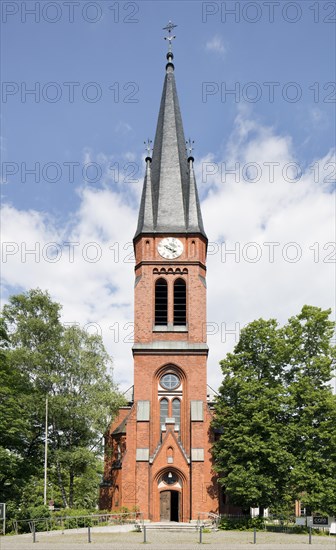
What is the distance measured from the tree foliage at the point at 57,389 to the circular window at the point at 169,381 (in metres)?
3.39

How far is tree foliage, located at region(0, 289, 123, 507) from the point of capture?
40.5 meters

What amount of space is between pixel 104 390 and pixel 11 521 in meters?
12.1

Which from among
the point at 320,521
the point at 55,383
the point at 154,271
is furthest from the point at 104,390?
the point at 320,521

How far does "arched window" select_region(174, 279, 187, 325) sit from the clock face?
1.92 metres

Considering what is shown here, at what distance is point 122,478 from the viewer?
128ft

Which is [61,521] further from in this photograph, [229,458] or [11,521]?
[229,458]

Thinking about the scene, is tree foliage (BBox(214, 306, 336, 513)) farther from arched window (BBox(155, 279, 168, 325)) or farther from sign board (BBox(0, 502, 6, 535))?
sign board (BBox(0, 502, 6, 535))

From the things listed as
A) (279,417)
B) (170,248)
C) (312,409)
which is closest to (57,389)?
(170,248)

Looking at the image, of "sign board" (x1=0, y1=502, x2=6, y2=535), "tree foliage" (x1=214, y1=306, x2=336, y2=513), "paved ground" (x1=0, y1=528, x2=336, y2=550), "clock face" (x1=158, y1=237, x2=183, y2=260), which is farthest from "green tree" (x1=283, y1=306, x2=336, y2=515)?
"sign board" (x1=0, y1=502, x2=6, y2=535)

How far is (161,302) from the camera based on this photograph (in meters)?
44.2

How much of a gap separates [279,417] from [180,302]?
1160cm

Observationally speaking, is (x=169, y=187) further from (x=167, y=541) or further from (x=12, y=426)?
(x=167, y=541)

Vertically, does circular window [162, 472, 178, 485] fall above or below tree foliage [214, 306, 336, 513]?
below

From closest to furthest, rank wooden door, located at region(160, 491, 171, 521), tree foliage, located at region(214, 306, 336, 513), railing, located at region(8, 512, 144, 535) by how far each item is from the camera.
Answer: railing, located at region(8, 512, 144, 535) → tree foliage, located at region(214, 306, 336, 513) → wooden door, located at region(160, 491, 171, 521)
